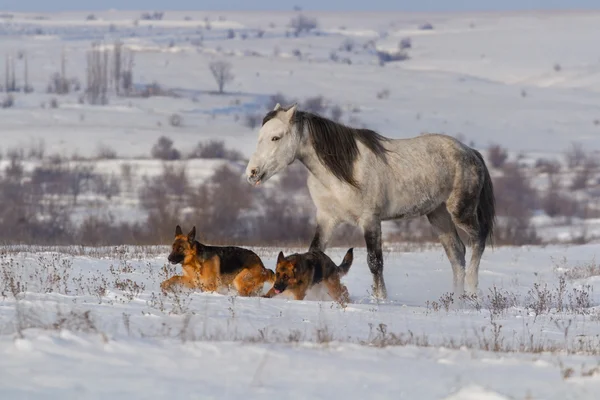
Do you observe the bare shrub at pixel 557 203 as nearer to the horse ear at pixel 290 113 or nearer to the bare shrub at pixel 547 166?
the bare shrub at pixel 547 166

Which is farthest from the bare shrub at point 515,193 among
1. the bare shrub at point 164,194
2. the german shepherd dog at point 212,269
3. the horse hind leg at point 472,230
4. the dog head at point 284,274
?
Result: the dog head at point 284,274

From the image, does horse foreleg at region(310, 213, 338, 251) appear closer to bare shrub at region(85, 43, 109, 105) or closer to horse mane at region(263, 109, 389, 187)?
horse mane at region(263, 109, 389, 187)

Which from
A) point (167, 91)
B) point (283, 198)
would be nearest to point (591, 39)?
point (167, 91)

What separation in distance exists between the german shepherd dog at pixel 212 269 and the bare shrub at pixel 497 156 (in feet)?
221

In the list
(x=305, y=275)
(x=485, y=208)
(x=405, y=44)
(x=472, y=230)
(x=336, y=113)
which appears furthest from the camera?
(x=405, y=44)

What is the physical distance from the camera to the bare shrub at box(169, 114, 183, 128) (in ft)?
296

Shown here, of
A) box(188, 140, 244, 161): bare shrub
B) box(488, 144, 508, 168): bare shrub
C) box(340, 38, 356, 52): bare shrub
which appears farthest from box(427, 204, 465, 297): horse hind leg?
box(340, 38, 356, 52): bare shrub

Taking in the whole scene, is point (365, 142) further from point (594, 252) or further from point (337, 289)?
point (594, 252)

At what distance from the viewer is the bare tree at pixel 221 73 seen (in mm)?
117688

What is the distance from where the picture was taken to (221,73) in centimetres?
11906

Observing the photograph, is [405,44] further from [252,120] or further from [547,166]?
[547,166]

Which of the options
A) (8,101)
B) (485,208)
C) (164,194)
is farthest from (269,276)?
(8,101)

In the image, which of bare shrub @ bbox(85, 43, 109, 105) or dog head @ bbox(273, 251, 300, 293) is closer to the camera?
dog head @ bbox(273, 251, 300, 293)

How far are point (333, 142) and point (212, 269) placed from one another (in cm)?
214
